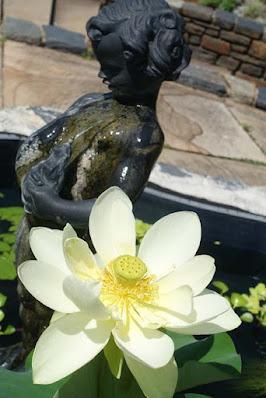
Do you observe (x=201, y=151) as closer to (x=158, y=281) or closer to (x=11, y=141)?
(x=11, y=141)

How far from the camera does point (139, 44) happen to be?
1.59 m

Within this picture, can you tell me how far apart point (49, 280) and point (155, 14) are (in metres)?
0.84

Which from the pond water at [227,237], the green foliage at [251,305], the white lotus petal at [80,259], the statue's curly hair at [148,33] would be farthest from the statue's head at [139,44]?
the pond water at [227,237]

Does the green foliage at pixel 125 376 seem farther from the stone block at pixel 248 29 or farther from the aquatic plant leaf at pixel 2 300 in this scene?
the stone block at pixel 248 29

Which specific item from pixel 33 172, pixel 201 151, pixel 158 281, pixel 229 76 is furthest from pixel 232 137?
pixel 158 281

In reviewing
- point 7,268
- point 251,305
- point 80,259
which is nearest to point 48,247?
point 80,259

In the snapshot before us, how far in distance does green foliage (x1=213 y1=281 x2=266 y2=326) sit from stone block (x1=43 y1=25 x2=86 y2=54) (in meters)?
3.21

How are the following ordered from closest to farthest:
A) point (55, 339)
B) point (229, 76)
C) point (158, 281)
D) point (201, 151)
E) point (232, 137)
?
1. point (55, 339)
2. point (158, 281)
3. point (201, 151)
4. point (232, 137)
5. point (229, 76)

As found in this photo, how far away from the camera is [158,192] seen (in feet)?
10.3

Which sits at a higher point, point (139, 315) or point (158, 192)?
point (139, 315)

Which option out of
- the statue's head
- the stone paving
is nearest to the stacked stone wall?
the stone paving

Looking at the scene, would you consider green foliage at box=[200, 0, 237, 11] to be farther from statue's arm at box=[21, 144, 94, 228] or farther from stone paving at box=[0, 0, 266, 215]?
statue's arm at box=[21, 144, 94, 228]

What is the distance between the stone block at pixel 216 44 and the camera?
6.14 m

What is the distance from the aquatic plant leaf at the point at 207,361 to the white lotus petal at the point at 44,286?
399 millimetres
